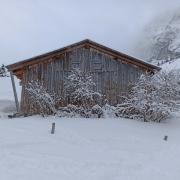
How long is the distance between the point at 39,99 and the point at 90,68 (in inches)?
133

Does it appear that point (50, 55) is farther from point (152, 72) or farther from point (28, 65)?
point (152, 72)

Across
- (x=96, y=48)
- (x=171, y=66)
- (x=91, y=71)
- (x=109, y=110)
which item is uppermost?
(x=171, y=66)

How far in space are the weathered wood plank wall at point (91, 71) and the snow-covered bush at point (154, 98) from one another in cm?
110

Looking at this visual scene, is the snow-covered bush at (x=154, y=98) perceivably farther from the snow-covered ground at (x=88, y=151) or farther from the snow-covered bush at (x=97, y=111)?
the snow-covered ground at (x=88, y=151)

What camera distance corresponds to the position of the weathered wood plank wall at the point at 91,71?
981 inches

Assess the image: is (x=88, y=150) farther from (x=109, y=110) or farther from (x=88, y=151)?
(x=109, y=110)

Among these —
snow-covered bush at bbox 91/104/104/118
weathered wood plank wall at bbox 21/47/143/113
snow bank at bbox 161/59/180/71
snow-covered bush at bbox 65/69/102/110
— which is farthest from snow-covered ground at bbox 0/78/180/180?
snow bank at bbox 161/59/180/71

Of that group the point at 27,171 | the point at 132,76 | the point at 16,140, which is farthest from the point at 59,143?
the point at 132,76

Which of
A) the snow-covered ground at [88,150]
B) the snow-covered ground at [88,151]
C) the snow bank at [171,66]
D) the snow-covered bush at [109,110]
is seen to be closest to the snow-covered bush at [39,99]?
the snow-covered ground at [88,150]

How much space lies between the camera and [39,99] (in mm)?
24375

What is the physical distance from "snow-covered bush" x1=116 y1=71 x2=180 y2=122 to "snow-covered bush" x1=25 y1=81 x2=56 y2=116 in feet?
12.0

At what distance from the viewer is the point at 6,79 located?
62.5 metres

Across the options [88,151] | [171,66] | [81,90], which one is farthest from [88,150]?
[171,66]

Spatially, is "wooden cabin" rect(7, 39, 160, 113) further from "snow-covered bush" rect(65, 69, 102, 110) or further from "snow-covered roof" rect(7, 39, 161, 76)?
"snow-covered bush" rect(65, 69, 102, 110)
